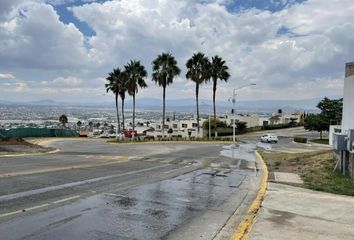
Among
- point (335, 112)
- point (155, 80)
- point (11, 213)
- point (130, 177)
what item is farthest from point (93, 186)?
point (335, 112)

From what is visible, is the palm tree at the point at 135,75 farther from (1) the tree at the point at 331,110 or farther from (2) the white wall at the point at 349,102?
(2) the white wall at the point at 349,102

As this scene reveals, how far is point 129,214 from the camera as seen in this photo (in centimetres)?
942

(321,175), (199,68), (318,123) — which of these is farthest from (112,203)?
(318,123)

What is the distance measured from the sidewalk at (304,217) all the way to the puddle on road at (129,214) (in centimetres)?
151

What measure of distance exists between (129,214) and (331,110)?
3346 inches

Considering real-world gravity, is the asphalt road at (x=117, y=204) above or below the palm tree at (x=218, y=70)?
below

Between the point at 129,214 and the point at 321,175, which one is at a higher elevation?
the point at 129,214

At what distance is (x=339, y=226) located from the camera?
848 centimetres

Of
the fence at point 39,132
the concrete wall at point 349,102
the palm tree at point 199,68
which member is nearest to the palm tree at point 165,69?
the palm tree at point 199,68

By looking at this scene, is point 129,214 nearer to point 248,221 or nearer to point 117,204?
point 117,204

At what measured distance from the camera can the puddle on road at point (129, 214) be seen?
7.69 meters

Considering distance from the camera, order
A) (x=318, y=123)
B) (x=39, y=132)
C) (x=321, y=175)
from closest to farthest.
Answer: (x=321, y=175) → (x=39, y=132) → (x=318, y=123)

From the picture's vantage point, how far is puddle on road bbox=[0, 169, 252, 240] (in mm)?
7691

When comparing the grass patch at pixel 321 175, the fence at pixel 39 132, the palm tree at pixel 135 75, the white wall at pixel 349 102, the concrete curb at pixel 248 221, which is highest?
the palm tree at pixel 135 75
